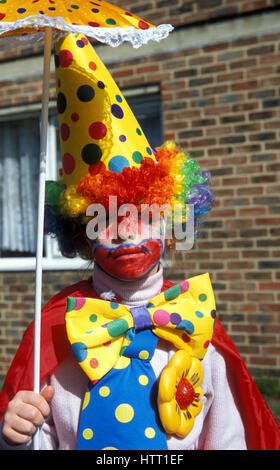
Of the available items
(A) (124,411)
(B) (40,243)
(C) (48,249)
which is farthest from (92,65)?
(C) (48,249)

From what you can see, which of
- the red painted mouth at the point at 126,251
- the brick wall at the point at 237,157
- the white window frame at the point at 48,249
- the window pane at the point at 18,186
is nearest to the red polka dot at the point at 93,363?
the red painted mouth at the point at 126,251

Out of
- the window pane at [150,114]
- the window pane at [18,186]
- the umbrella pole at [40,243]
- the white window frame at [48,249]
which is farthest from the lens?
the window pane at [18,186]

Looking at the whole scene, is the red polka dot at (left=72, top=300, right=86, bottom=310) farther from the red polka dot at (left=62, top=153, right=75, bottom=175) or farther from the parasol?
the red polka dot at (left=62, top=153, right=75, bottom=175)

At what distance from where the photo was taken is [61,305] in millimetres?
2086

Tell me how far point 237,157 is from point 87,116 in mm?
2517

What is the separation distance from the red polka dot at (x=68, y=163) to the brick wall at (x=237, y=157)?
7.41 ft

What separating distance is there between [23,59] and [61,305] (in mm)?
3797

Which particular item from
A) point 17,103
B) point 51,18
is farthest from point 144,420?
point 17,103

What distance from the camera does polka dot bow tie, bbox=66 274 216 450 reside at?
1748 millimetres

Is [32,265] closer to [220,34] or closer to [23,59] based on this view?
[23,59]

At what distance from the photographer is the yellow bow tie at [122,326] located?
1.81 meters

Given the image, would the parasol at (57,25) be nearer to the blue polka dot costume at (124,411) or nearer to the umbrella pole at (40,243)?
the umbrella pole at (40,243)

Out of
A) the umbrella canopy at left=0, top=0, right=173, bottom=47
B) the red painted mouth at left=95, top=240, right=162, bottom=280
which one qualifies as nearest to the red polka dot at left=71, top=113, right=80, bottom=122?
the umbrella canopy at left=0, top=0, right=173, bottom=47

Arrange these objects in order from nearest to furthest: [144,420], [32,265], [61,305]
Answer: [144,420]
[61,305]
[32,265]
